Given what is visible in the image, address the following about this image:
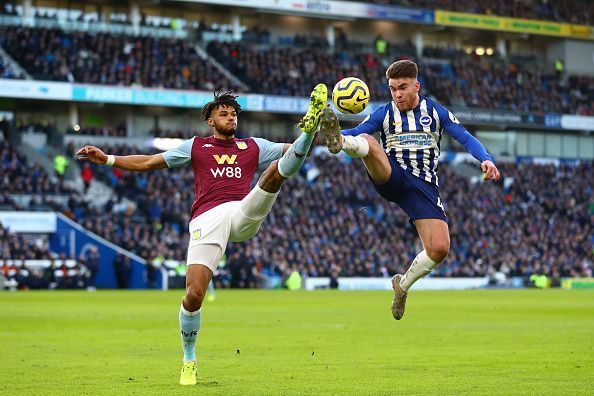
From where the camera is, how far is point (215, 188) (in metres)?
11.9

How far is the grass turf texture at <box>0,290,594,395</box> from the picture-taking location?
38.3ft

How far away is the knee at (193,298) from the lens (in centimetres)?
1131

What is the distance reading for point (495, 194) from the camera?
64562mm

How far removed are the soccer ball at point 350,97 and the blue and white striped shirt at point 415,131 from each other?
33.0 inches

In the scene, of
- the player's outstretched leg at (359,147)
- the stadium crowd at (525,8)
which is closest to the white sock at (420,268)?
the player's outstretched leg at (359,147)

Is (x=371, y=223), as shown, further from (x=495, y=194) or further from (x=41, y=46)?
(x=41, y=46)

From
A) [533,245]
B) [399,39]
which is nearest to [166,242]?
[533,245]

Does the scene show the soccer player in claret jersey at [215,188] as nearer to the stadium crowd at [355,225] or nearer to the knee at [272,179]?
the knee at [272,179]

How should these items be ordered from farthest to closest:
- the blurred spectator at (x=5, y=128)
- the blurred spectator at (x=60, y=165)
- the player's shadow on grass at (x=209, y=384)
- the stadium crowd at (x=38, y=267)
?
the blurred spectator at (x=5, y=128) → the blurred spectator at (x=60, y=165) → the stadium crowd at (x=38, y=267) → the player's shadow on grass at (x=209, y=384)

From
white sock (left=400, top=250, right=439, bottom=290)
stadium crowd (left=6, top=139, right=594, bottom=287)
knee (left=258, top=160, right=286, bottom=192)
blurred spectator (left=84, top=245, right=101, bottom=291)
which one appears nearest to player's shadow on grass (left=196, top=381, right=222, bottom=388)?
knee (left=258, top=160, right=286, bottom=192)

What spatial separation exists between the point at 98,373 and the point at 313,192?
1739 inches

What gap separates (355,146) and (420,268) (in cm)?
204

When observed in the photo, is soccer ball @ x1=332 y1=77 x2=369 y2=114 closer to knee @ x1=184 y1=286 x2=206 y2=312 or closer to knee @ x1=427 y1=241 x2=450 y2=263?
knee @ x1=427 y1=241 x2=450 y2=263

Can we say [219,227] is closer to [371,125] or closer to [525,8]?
[371,125]
